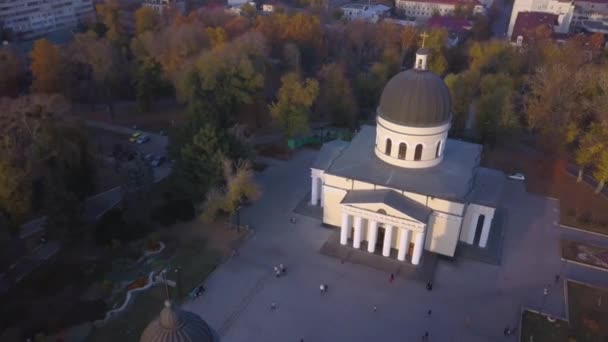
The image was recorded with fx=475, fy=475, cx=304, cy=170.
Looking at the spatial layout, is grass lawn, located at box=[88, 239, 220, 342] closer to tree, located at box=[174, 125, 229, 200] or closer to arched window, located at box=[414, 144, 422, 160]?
tree, located at box=[174, 125, 229, 200]

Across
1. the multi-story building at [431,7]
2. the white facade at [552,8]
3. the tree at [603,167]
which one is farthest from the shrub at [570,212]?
the multi-story building at [431,7]

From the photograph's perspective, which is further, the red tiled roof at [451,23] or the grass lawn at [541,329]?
the red tiled roof at [451,23]

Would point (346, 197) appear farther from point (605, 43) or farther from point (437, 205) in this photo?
point (605, 43)

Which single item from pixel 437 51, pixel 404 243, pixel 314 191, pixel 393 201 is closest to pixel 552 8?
pixel 437 51

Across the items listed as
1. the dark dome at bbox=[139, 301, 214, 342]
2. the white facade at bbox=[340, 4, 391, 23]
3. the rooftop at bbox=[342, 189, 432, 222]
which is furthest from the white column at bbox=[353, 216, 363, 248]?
the white facade at bbox=[340, 4, 391, 23]

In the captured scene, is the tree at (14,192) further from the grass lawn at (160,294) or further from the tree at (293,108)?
the tree at (293,108)

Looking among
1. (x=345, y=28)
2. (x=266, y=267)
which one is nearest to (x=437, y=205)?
(x=266, y=267)
